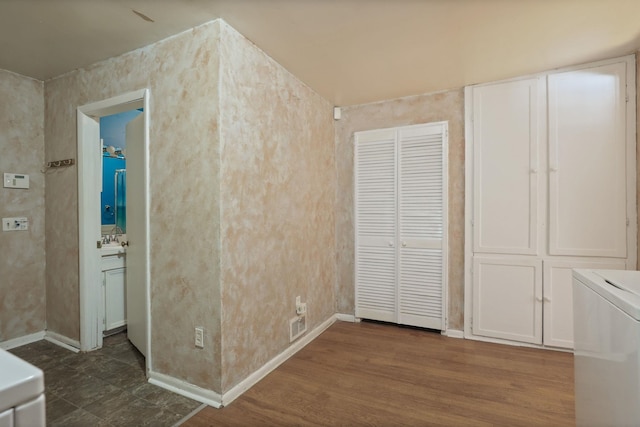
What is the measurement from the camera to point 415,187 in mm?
3170

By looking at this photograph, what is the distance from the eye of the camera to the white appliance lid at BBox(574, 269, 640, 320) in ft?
3.19

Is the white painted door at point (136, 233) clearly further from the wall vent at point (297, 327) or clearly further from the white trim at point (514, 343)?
the white trim at point (514, 343)

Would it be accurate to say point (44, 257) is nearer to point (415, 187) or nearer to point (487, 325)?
point (415, 187)

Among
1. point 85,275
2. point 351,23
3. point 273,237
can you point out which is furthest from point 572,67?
point 85,275

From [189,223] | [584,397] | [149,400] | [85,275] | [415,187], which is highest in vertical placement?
[415,187]

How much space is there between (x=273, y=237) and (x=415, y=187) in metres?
1.58

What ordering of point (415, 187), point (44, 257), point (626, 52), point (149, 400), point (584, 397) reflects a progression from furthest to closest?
point (415, 187), point (44, 257), point (626, 52), point (149, 400), point (584, 397)

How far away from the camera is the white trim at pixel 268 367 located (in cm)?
197

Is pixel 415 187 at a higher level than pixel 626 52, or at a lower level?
lower

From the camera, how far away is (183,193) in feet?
6.66

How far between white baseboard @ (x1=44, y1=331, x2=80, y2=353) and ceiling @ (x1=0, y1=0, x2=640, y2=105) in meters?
2.27

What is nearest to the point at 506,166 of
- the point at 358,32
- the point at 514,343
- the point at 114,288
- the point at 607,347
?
the point at 514,343

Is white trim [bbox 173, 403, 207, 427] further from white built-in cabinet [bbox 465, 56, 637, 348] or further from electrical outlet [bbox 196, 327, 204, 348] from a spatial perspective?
white built-in cabinet [bbox 465, 56, 637, 348]

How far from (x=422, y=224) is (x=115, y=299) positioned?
3022 millimetres
